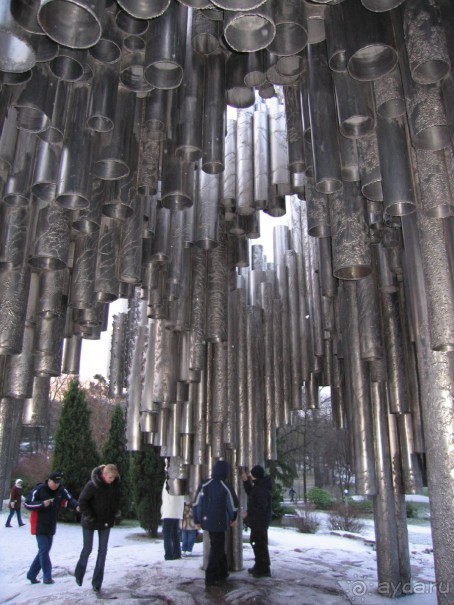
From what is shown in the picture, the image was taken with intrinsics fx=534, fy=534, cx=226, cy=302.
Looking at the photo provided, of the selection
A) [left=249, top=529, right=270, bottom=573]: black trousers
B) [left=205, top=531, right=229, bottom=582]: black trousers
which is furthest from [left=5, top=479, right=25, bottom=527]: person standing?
[left=205, top=531, right=229, bottom=582]: black trousers

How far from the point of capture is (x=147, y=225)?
16.2 feet

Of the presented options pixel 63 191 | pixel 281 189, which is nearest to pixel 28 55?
pixel 63 191

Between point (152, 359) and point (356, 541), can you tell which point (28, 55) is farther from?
point (356, 541)

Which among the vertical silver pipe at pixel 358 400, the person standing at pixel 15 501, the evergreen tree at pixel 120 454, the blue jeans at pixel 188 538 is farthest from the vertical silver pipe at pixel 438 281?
the evergreen tree at pixel 120 454

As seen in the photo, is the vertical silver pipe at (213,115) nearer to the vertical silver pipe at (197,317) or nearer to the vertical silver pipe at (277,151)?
the vertical silver pipe at (277,151)

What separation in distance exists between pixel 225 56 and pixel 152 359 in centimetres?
456

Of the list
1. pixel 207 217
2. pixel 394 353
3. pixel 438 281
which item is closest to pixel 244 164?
pixel 207 217

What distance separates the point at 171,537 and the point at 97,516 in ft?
9.12

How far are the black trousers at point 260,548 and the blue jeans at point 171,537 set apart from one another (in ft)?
6.10

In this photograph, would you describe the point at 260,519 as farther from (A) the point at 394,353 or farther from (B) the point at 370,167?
(B) the point at 370,167

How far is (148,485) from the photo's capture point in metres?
13.7

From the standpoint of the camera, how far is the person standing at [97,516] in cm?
624

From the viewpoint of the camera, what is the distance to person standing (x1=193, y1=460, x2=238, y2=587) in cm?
643

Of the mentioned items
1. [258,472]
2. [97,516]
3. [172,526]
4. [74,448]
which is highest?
[74,448]
